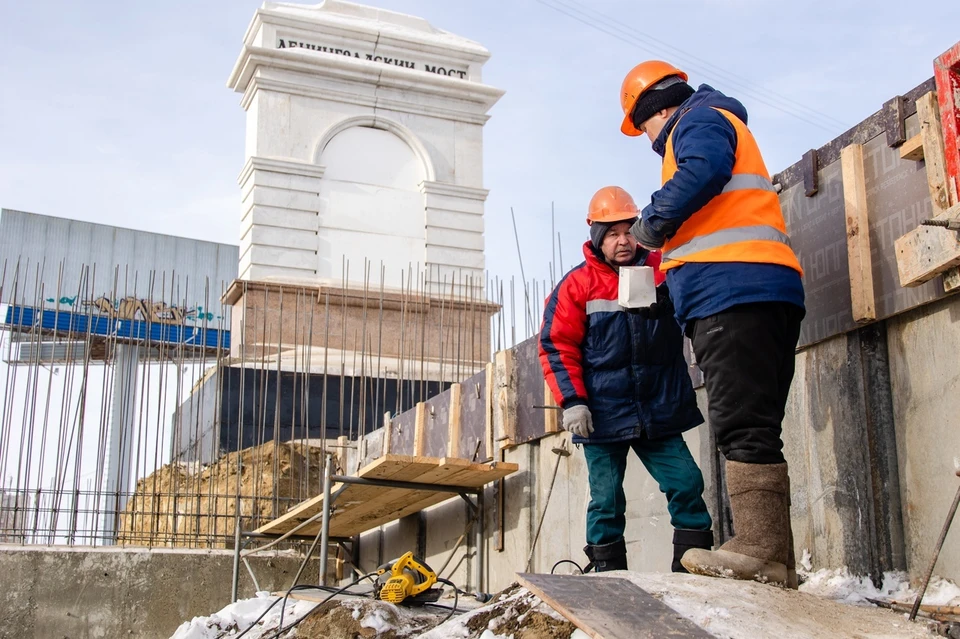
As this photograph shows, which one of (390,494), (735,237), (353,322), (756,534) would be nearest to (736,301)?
(735,237)

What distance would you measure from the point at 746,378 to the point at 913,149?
4.23 ft

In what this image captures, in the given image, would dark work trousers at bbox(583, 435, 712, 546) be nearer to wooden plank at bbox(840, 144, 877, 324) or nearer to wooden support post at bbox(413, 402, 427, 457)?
wooden plank at bbox(840, 144, 877, 324)

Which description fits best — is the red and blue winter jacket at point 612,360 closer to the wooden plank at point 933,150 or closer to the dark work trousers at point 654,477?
the dark work trousers at point 654,477

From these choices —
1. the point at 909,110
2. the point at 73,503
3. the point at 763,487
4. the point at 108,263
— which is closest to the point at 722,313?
the point at 763,487

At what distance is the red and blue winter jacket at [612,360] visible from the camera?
180 inches

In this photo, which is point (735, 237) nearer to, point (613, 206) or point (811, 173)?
point (613, 206)

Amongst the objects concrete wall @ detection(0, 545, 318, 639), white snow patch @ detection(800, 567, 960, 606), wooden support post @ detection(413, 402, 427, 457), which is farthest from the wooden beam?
concrete wall @ detection(0, 545, 318, 639)

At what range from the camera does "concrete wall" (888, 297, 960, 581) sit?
4.04 meters

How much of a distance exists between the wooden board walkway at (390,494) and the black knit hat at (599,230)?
6.89ft

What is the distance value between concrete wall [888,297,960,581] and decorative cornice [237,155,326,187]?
42.8ft

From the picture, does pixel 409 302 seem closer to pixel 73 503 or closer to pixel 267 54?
pixel 267 54

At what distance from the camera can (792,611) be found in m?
3.26

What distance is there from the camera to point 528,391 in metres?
7.01

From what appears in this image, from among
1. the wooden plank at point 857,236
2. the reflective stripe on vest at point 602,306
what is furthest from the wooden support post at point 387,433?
the wooden plank at point 857,236
